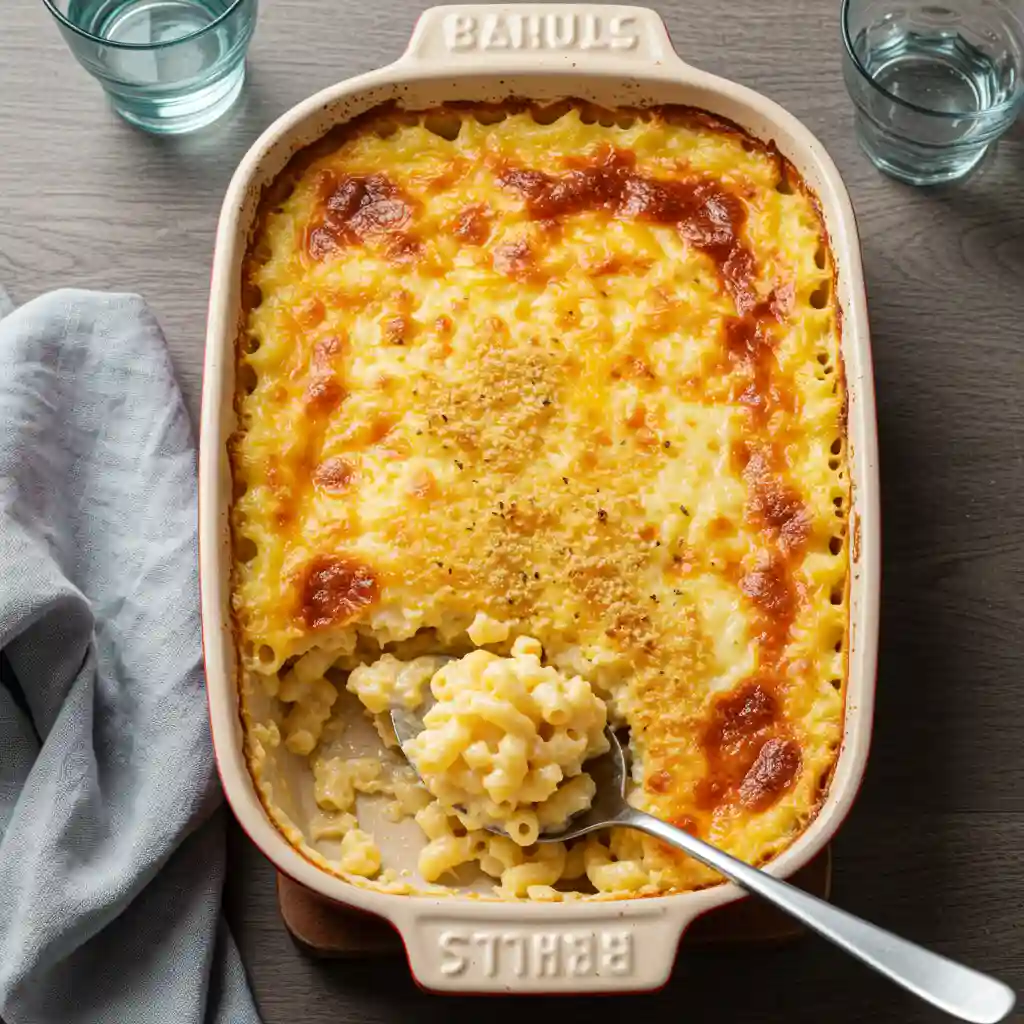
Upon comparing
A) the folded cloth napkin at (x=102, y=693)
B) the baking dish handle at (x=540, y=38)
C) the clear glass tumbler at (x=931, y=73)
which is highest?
Answer: the baking dish handle at (x=540, y=38)

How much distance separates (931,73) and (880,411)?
0.74 metres

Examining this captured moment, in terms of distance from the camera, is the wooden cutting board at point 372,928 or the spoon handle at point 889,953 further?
the wooden cutting board at point 372,928

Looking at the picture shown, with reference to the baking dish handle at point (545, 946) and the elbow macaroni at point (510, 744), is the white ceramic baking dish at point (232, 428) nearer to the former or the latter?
the baking dish handle at point (545, 946)

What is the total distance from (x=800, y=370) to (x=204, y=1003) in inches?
55.9

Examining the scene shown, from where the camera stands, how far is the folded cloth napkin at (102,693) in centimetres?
232

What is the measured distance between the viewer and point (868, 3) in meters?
2.89

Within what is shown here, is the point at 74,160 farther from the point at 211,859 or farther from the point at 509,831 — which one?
the point at 509,831

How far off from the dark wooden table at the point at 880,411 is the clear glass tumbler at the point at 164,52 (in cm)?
6

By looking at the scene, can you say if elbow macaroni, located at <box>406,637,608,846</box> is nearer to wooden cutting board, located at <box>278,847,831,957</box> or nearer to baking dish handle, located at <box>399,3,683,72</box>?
wooden cutting board, located at <box>278,847,831,957</box>

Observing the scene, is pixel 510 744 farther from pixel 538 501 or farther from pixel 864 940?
pixel 864 940

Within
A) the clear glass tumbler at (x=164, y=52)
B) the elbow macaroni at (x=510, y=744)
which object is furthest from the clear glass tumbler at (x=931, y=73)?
the elbow macaroni at (x=510, y=744)

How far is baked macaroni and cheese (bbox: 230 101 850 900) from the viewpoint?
2223 mm

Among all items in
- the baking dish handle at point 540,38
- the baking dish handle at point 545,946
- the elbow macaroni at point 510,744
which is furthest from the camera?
the baking dish handle at point 540,38

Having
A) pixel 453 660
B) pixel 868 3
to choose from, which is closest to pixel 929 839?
pixel 453 660
